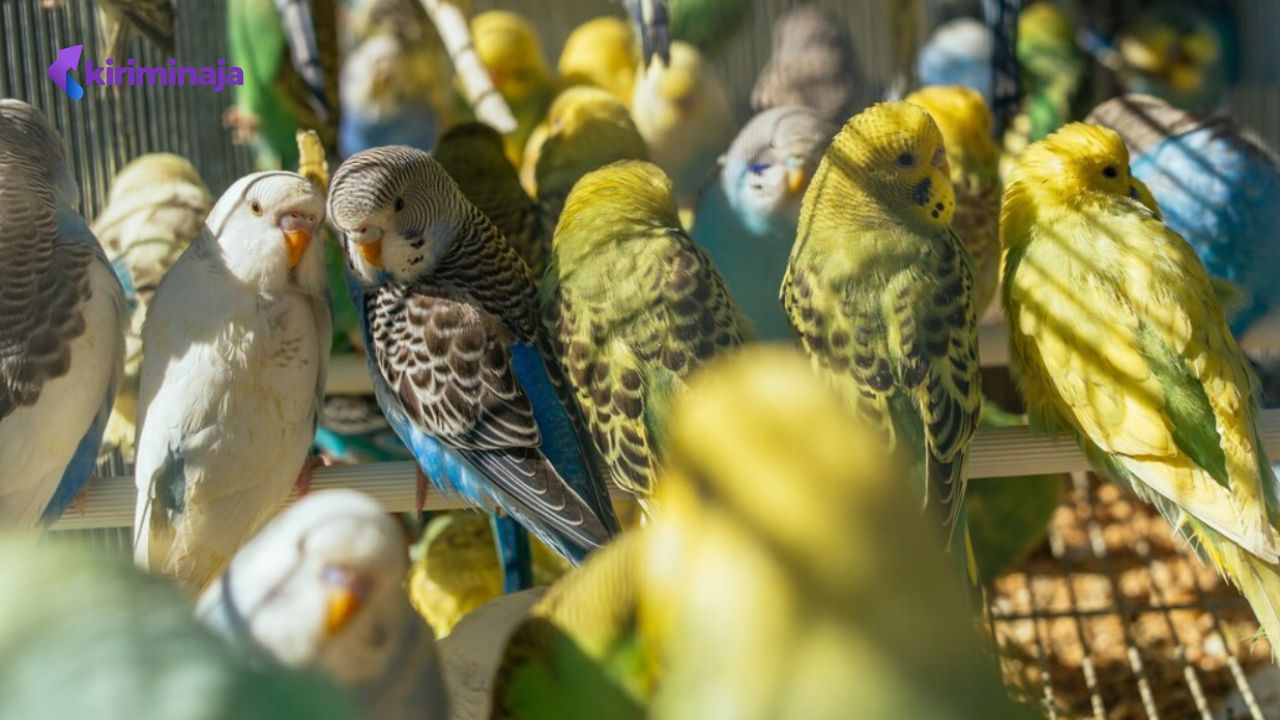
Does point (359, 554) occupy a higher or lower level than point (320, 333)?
higher

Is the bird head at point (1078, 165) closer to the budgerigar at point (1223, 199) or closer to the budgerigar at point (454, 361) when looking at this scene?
the budgerigar at point (1223, 199)

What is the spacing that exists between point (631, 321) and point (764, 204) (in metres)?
0.66

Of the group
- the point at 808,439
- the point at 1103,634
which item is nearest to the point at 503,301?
the point at 808,439

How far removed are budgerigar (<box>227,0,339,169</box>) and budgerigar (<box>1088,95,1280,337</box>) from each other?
1.71 m

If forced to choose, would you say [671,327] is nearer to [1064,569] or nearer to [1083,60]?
[1064,569]

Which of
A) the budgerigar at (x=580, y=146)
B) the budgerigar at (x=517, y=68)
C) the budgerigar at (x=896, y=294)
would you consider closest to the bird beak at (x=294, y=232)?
the budgerigar at (x=896, y=294)

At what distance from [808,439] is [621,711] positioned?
314 millimetres

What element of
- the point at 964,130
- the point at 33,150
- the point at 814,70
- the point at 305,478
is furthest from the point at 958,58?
the point at 33,150

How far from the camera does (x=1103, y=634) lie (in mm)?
2980

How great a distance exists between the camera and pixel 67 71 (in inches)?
86.6

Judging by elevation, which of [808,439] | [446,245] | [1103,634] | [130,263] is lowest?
[1103,634]

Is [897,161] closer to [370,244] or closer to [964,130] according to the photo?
[370,244]

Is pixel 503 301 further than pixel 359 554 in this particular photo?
Yes

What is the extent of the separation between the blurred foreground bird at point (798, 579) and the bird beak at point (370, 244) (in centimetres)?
100
